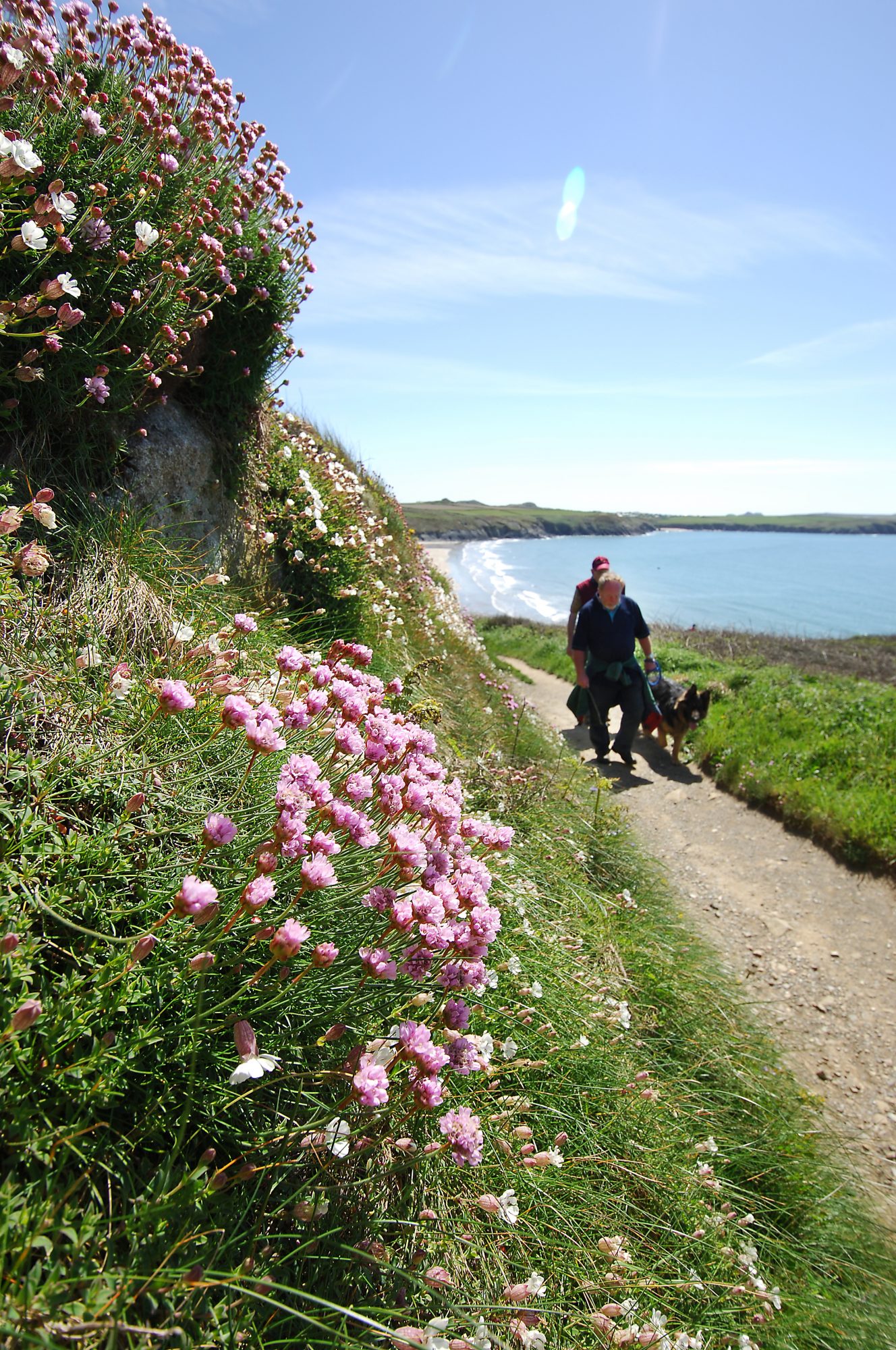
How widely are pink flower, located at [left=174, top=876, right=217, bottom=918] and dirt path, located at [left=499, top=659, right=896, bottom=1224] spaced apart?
375 centimetres

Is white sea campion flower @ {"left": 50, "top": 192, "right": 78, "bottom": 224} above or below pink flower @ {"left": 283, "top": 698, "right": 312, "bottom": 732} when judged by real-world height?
above

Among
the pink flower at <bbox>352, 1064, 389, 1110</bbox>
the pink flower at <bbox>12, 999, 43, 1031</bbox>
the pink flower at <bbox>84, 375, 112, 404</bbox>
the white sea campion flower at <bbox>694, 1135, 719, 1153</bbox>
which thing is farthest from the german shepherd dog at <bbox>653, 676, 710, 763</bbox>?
the pink flower at <bbox>12, 999, 43, 1031</bbox>

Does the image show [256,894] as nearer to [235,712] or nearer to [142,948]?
[142,948]

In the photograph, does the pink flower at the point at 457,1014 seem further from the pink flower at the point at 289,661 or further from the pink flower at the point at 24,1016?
A: the pink flower at the point at 289,661

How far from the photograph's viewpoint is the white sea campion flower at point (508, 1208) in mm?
1830

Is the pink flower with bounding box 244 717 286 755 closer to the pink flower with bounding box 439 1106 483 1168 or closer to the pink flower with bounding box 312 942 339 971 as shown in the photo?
the pink flower with bounding box 312 942 339 971

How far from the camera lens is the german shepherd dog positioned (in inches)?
405

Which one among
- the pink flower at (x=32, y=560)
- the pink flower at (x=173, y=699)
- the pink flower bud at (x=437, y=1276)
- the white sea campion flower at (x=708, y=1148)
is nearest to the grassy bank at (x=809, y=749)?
the white sea campion flower at (x=708, y=1148)

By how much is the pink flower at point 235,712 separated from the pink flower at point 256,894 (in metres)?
0.46

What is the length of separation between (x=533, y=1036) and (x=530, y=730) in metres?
5.16

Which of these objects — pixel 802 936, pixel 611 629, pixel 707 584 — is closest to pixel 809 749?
pixel 611 629

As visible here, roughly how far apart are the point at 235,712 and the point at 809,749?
9.27 meters

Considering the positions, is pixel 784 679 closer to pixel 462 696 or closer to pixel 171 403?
pixel 462 696

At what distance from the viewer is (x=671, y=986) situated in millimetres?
3887
